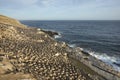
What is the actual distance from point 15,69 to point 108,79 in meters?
10.6

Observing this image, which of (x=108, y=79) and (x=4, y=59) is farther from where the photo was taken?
(x=108, y=79)

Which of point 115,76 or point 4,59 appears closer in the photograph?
point 4,59

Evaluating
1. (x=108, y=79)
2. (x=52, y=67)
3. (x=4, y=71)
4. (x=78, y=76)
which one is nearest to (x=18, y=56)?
(x=52, y=67)

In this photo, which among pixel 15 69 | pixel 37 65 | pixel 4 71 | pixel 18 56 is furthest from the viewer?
pixel 18 56

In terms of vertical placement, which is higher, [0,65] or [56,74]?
[0,65]

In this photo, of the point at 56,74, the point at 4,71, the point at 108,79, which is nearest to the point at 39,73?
the point at 56,74

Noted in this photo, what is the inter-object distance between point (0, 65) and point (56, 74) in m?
4.42

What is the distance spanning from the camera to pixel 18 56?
53.9ft

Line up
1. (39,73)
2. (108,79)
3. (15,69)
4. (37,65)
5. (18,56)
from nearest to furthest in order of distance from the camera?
(15,69), (39,73), (37,65), (18,56), (108,79)

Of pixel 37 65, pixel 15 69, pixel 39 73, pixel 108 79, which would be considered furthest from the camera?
pixel 108 79

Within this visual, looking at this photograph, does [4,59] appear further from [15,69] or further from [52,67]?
[52,67]

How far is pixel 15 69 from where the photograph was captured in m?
12.7

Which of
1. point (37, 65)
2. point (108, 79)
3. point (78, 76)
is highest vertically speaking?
point (37, 65)

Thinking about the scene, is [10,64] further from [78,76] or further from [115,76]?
[115,76]
